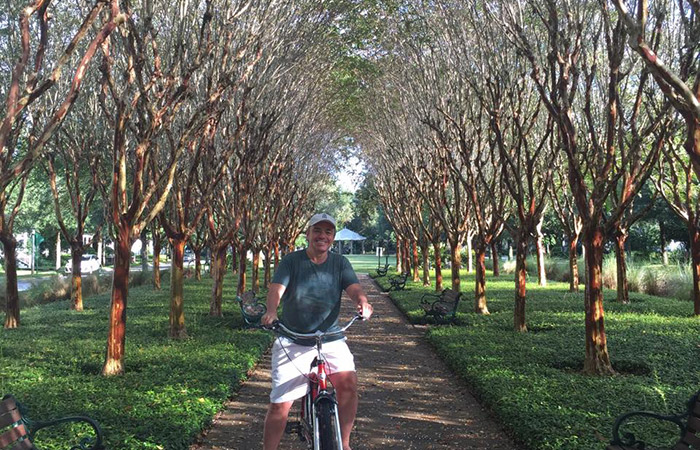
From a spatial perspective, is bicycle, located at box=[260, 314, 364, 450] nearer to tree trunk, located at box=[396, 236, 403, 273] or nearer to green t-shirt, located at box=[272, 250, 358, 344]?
green t-shirt, located at box=[272, 250, 358, 344]

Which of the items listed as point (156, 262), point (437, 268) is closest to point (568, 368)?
point (437, 268)

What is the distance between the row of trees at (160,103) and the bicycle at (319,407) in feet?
7.95

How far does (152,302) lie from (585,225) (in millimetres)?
13211

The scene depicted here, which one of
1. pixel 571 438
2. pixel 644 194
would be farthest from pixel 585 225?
pixel 644 194

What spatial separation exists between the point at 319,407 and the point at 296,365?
456 millimetres

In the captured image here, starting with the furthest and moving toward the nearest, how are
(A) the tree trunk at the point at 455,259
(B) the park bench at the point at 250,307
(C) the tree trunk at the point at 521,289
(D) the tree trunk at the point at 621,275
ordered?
(A) the tree trunk at the point at 455,259 → (D) the tree trunk at the point at 621,275 → (B) the park bench at the point at 250,307 → (C) the tree trunk at the point at 521,289

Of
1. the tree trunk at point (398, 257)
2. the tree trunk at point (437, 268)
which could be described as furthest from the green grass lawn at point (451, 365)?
the tree trunk at point (398, 257)

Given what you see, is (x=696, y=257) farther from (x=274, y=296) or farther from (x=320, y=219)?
(x=274, y=296)

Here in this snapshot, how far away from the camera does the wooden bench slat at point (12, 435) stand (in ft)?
10.0

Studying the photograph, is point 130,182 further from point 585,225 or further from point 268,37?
point 585,225

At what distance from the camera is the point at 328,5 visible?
1302 centimetres

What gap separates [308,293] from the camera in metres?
4.07

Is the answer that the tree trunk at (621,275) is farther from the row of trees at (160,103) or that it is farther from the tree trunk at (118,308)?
the tree trunk at (118,308)

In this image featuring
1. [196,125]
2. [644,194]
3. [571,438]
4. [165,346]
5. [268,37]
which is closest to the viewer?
[571,438]
